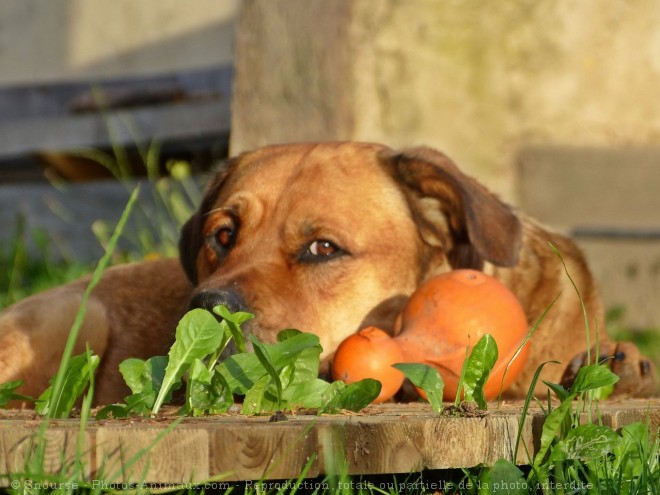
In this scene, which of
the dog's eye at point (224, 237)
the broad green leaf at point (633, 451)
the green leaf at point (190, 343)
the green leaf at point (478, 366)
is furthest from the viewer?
the dog's eye at point (224, 237)

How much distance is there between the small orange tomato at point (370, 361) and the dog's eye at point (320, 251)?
49cm

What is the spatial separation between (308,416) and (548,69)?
15.9 feet

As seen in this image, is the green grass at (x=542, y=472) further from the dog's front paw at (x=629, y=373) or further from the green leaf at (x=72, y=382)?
the dog's front paw at (x=629, y=373)

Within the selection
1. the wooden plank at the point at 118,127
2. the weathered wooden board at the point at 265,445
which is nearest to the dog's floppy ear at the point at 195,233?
the weathered wooden board at the point at 265,445

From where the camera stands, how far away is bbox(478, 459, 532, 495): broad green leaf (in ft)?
7.68

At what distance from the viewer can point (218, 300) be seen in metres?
3.24

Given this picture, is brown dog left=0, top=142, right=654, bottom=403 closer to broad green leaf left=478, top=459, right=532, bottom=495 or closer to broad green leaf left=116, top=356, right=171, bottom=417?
broad green leaf left=116, top=356, right=171, bottom=417

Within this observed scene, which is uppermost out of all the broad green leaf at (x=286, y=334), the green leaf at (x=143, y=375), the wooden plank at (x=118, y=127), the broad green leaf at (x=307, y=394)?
the broad green leaf at (x=286, y=334)

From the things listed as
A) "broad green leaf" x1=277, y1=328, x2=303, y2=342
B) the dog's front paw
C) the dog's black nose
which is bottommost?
the dog's front paw

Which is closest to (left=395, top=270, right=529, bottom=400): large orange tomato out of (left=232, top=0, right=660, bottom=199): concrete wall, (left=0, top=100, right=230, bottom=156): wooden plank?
(left=232, top=0, right=660, bottom=199): concrete wall

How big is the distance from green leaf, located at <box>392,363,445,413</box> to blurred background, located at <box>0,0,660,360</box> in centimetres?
335

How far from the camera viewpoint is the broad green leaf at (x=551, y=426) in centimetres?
249

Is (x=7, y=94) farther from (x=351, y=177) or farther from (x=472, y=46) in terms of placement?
(x=351, y=177)

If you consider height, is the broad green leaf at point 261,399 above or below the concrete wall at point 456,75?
below
